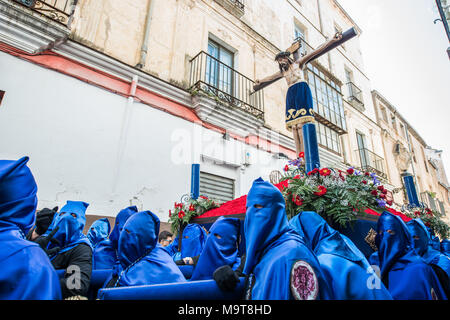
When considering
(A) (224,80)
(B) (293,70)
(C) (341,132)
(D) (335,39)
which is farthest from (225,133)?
(C) (341,132)

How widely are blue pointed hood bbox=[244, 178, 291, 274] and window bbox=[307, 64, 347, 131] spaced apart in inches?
389

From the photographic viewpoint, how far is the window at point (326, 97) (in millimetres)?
10842

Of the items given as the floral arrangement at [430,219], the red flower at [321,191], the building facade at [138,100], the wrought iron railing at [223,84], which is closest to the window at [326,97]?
the building facade at [138,100]

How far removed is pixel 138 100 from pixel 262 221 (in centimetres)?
510

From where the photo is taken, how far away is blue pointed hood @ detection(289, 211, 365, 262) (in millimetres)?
1487

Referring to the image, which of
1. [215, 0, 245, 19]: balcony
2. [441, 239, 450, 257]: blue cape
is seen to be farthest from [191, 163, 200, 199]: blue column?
[215, 0, 245, 19]: balcony

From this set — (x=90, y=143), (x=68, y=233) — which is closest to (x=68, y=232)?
(x=68, y=233)

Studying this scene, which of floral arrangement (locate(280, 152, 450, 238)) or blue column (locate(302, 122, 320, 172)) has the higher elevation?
blue column (locate(302, 122, 320, 172))

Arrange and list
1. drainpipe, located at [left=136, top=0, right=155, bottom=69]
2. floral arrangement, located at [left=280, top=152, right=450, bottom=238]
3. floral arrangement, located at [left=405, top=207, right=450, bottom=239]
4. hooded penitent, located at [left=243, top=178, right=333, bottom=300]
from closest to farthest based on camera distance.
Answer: hooded penitent, located at [left=243, top=178, right=333, bottom=300], floral arrangement, located at [left=280, top=152, right=450, bottom=238], floral arrangement, located at [left=405, top=207, right=450, bottom=239], drainpipe, located at [left=136, top=0, right=155, bottom=69]

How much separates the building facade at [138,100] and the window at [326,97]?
1.73 metres

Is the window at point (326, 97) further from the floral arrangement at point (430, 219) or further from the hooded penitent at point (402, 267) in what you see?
the hooded penitent at point (402, 267)

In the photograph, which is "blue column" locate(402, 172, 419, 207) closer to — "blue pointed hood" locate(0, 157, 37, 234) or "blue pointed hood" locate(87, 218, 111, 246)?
"blue pointed hood" locate(87, 218, 111, 246)

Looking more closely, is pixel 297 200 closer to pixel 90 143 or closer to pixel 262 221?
pixel 262 221

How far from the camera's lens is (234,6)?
869 centimetres
